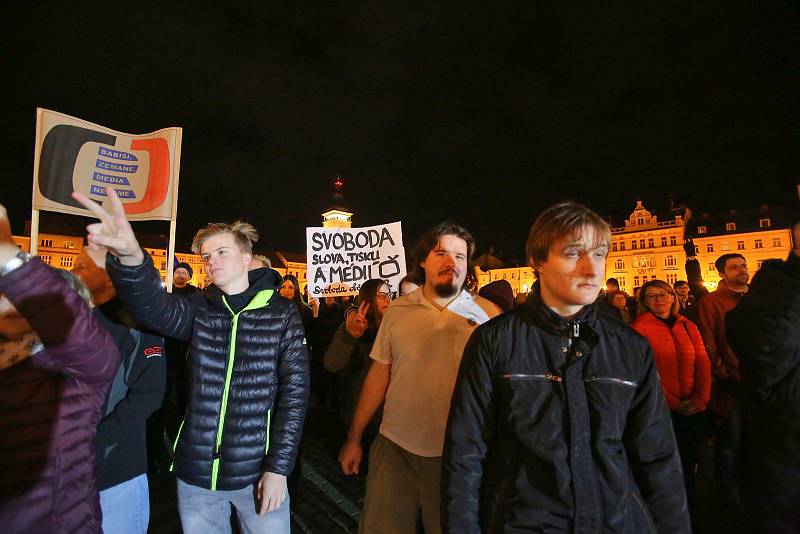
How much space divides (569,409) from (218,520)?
2.23 meters

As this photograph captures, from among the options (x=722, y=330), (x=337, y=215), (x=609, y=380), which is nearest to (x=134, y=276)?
(x=609, y=380)

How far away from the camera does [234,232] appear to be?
3041 millimetres

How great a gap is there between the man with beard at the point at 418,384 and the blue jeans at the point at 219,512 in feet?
1.91

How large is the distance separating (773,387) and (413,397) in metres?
1.92

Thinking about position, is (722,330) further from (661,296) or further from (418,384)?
(418,384)

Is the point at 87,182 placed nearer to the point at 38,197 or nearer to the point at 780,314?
the point at 38,197

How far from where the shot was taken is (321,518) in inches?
165

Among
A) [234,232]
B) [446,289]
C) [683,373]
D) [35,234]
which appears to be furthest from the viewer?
[683,373]

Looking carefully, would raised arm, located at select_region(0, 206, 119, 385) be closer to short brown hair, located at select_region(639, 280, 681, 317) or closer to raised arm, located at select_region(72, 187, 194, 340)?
raised arm, located at select_region(72, 187, 194, 340)

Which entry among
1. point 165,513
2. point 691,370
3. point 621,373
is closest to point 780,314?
point 621,373

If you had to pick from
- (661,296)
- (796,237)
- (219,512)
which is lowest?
(219,512)

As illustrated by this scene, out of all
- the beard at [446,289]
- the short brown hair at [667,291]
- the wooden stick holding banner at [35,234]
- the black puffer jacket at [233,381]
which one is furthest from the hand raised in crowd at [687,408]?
the wooden stick holding banner at [35,234]

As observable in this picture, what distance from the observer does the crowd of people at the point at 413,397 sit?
1.59 m

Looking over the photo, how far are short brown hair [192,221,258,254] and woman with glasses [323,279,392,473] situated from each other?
→ 1534mm
